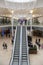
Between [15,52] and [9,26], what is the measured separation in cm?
1998

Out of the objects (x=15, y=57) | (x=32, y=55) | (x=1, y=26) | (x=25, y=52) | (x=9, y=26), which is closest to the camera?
(x=15, y=57)

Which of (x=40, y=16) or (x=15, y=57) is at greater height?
(x=40, y=16)

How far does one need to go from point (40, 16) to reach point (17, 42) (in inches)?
997

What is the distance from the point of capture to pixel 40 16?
151 feet

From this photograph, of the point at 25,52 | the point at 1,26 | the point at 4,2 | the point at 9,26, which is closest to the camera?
the point at 25,52

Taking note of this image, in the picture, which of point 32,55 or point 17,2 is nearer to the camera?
point 32,55

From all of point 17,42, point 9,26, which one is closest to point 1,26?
point 9,26

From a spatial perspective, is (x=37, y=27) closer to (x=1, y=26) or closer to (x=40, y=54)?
(x=1, y=26)

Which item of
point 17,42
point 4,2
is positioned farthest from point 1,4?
point 17,42

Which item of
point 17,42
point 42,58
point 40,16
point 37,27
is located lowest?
point 42,58

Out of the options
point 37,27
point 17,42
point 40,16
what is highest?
point 40,16

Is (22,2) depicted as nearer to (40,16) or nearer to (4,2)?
(4,2)

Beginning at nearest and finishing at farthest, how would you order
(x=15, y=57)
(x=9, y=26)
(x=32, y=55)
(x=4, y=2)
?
(x=15, y=57) < (x=32, y=55) < (x=4, y=2) < (x=9, y=26)

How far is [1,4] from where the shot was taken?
2847 cm
